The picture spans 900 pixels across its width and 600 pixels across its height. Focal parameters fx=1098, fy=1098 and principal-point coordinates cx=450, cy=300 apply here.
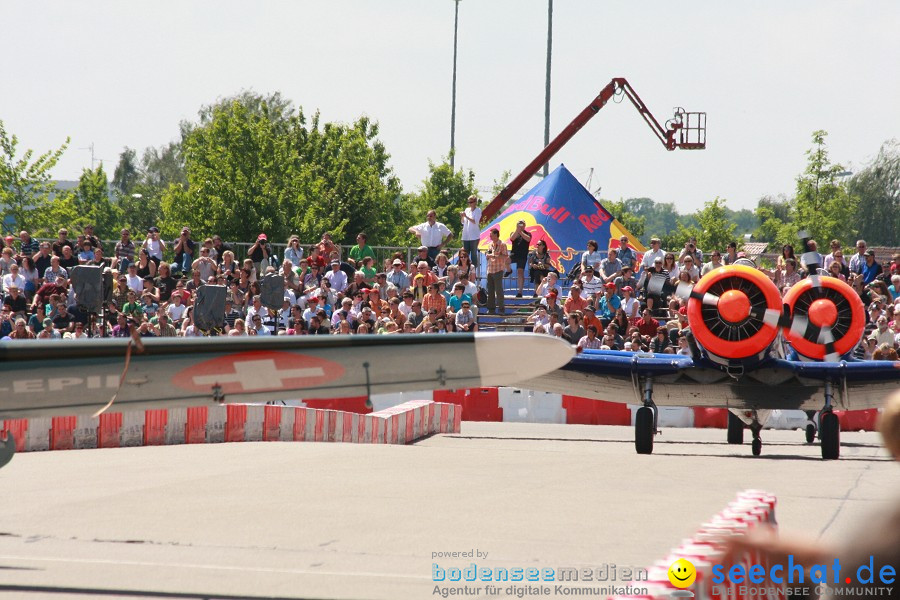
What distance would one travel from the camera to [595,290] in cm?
2355

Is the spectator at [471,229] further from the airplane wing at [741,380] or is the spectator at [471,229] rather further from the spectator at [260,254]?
the airplane wing at [741,380]

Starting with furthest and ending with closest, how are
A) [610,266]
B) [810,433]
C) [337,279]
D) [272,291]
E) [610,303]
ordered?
[337,279]
[610,266]
[610,303]
[272,291]
[810,433]

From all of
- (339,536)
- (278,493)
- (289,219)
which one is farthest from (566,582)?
(289,219)

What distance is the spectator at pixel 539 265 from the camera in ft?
85.0

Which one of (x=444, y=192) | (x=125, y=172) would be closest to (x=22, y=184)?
(x=444, y=192)

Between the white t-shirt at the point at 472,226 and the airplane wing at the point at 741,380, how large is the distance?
9.75 metres

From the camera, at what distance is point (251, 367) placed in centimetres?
774

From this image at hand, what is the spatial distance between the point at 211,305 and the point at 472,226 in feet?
24.2

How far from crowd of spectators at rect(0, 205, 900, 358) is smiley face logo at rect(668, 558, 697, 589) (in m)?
15.2

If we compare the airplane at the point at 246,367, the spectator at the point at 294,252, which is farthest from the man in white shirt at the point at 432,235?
the airplane at the point at 246,367

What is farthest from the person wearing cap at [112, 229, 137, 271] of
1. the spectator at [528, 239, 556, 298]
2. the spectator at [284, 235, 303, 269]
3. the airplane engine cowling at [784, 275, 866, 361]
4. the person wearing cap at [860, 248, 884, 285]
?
the person wearing cap at [860, 248, 884, 285]

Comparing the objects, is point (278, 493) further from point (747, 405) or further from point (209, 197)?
point (209, 197)

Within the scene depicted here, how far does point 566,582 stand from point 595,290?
1678 cm

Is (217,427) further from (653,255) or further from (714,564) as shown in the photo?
(714,564)
